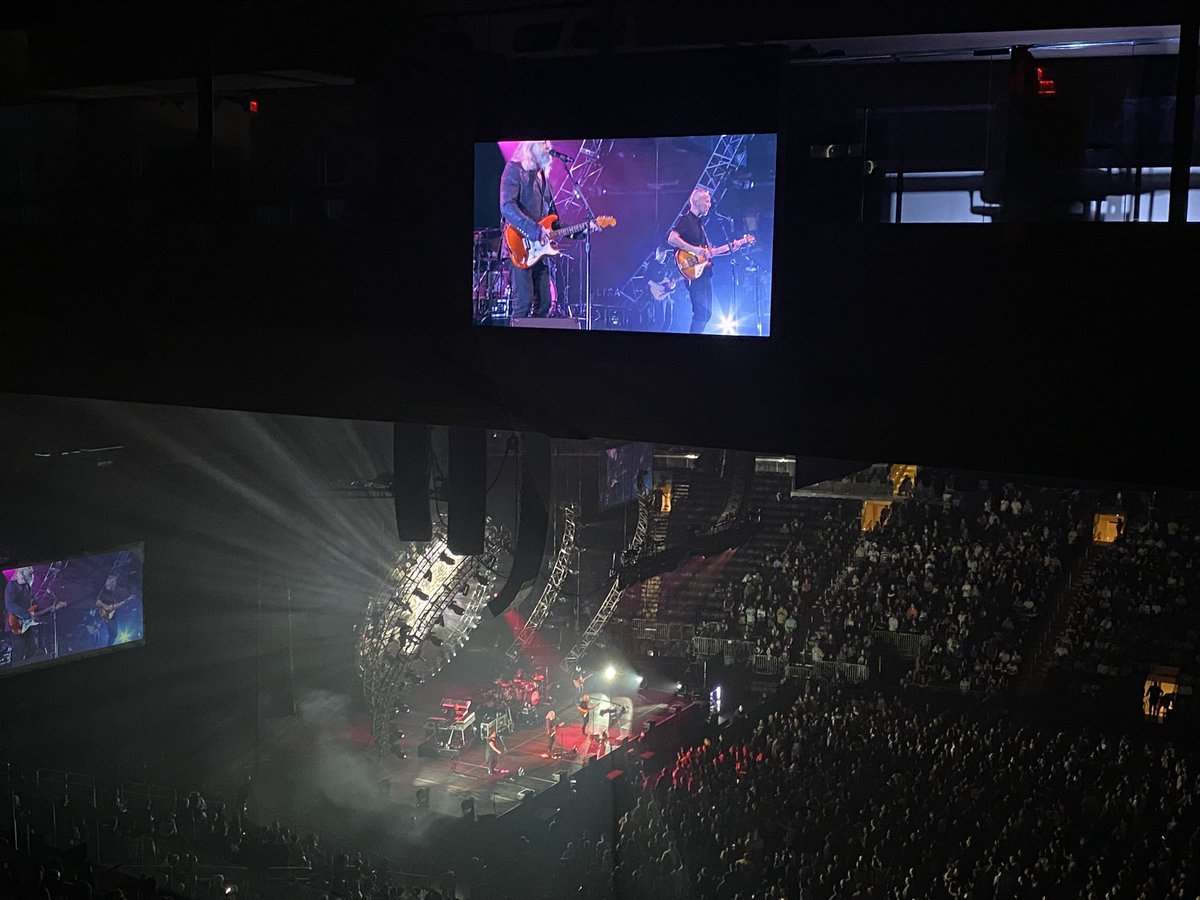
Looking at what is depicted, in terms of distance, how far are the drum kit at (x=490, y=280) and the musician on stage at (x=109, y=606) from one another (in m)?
6.95

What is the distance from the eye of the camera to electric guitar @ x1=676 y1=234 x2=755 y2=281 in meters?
5.76

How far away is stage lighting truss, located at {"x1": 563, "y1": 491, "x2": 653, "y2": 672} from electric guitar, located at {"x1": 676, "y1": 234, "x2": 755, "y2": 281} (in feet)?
30.0

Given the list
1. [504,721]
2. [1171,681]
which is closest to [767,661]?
[504,721]

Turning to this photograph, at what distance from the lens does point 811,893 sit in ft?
26.7

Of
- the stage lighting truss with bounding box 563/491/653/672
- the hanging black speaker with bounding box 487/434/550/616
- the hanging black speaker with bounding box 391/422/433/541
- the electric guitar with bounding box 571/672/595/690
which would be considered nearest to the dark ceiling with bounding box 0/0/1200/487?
the hanging black speaker with bounding box 391/422/433/541

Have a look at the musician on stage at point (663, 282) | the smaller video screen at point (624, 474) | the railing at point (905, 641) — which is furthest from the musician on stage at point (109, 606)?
the railing at point (905, 641)

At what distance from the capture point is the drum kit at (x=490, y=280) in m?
6.53

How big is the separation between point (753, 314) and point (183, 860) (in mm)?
6329

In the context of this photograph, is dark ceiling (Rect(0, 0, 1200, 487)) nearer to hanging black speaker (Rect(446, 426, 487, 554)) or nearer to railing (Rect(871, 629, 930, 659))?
hanging black speaker (Rect(446, 426, 487, 554))

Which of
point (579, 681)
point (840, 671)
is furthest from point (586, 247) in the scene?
point (579, 681)

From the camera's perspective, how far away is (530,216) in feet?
20.8

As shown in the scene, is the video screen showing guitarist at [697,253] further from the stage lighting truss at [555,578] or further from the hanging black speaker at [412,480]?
the stage lighting truss at [555,578]

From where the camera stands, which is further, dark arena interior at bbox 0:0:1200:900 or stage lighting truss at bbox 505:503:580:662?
stage lighting truss at bbox 505:503:580:662

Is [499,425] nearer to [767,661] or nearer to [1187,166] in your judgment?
[1187,166]
